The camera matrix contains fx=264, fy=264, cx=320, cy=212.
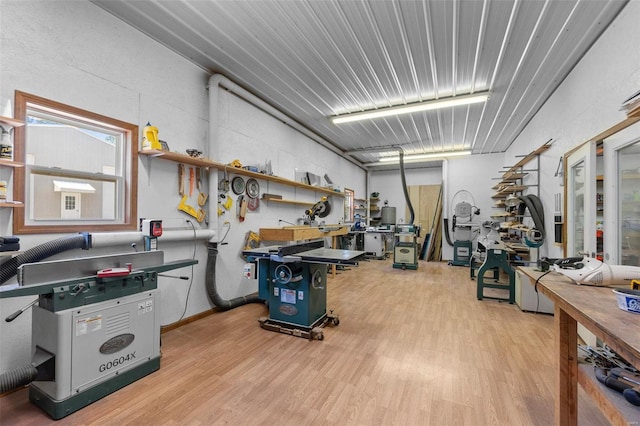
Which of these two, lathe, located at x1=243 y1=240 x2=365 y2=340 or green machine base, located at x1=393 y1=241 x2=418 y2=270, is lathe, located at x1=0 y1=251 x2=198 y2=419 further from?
green machine base, located at x1=393 y1=241 x2=418 y2=270

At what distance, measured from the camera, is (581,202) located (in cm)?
294

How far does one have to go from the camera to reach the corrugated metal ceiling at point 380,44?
2398 millimetres

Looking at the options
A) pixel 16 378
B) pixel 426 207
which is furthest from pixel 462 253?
pixel 16 378

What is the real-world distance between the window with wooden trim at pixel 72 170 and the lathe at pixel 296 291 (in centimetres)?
140

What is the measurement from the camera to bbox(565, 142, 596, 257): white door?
251 centimetres

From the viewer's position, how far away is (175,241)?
9.88 ft

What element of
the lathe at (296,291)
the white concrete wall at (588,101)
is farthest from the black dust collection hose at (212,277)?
the white concrete wall at (588,101)

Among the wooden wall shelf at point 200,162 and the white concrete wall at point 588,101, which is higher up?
the white concrete wall at point 588,101

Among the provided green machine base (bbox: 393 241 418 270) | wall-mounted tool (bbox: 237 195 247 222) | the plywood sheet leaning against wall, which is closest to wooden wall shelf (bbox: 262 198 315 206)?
wall-mounted tool (bbox: 237 195 247 222)

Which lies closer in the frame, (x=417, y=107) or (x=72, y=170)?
(x=72, y=170)

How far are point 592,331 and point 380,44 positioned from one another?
118 inches

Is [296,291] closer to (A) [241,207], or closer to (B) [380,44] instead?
(A) [241,207]

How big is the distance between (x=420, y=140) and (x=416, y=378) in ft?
18.1

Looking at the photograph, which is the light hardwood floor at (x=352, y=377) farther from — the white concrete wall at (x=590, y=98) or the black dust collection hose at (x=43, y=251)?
the white concrete wall at (x=590, y=98)
